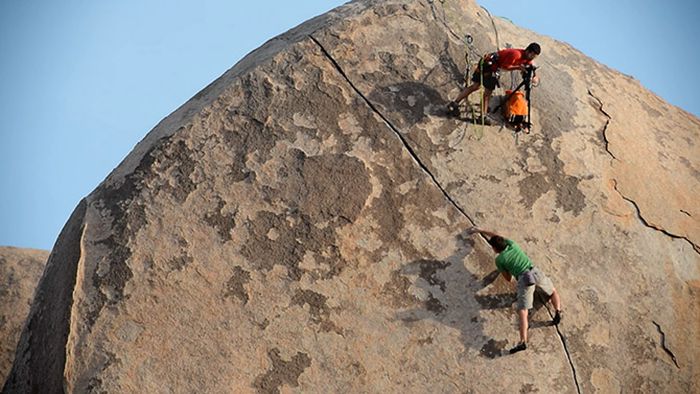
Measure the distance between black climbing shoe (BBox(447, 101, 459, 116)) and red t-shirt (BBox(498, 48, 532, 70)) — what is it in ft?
Answer: 1.80

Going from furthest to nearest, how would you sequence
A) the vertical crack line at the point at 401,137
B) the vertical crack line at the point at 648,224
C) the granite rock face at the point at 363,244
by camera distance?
the vertical crack line at the point at 648,224 → the vertical crack line at the point at 401,137 → the granite rock face at the point at 363,244

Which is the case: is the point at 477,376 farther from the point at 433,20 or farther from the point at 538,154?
the point at 433,20

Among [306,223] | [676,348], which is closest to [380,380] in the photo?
[306,223]

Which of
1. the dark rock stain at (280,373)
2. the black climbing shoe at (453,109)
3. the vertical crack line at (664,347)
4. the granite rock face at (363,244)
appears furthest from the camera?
the black climbing shoe at (453,109)

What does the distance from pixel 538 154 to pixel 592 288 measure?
4.47 ft

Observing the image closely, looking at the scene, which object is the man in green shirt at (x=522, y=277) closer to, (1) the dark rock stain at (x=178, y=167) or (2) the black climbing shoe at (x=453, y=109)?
(2) the black climbing shoe at (x=453, y=109)

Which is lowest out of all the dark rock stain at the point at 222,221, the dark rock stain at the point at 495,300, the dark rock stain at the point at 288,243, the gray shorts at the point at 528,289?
the dark rock stain at the point at 495,300

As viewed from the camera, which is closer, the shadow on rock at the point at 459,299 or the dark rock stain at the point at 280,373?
the dark rock stain at the point at 280,373

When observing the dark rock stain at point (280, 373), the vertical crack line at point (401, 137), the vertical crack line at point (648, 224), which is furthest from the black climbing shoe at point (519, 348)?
the vertical crack line at point (648, 224)

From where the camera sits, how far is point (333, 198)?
8.62 m

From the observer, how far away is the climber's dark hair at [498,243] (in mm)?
8258

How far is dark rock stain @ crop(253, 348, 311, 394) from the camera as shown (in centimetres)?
790

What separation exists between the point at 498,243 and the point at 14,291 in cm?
837

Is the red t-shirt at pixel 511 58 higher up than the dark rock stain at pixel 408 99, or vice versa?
the red t-shirt at pixel 511 58
